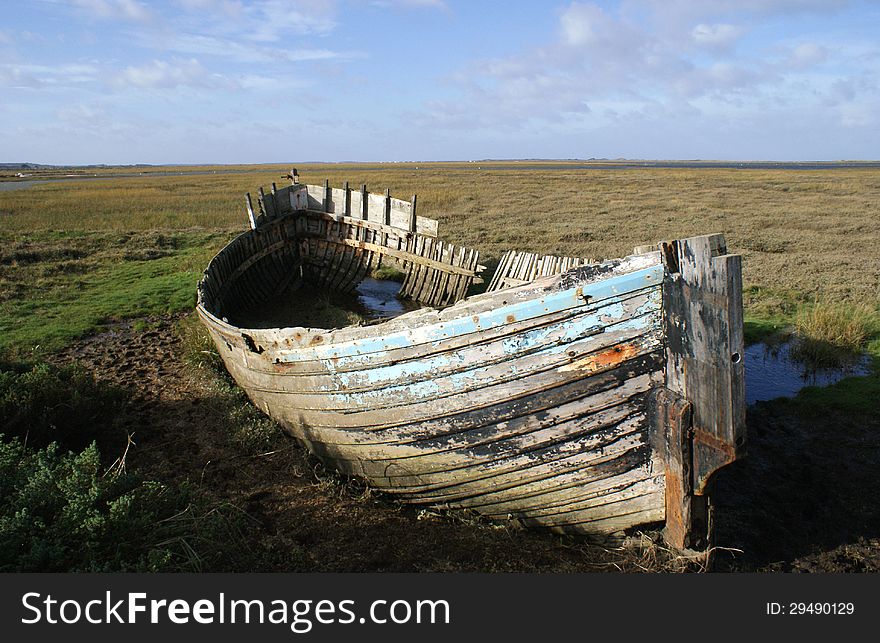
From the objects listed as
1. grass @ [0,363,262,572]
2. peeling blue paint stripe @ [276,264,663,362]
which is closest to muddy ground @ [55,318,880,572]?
grass @ [0,363,262,572]

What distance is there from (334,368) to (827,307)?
895 cm

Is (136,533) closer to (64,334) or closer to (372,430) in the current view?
(372,430)

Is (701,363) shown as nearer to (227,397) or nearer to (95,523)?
(95,523)

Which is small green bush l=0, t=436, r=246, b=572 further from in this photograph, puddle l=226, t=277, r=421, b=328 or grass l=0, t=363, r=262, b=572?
puddle l=226, t=277, r=421, b=328

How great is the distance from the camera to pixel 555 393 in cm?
366

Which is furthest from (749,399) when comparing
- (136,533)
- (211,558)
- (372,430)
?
(136,533)

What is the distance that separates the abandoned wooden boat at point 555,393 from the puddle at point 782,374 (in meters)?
4.20

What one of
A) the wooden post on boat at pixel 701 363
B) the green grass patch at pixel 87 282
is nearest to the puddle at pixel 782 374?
the wooden post on boat at pixel 701 363

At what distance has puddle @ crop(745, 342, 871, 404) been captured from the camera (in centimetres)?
735

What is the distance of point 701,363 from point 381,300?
877 centimetres

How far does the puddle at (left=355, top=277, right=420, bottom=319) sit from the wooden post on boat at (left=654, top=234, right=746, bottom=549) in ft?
22.3

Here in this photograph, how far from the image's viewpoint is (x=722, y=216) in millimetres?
22703

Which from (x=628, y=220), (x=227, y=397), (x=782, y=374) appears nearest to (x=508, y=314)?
(x=227, y=397)

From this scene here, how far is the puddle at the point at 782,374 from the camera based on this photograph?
7.35 meters
